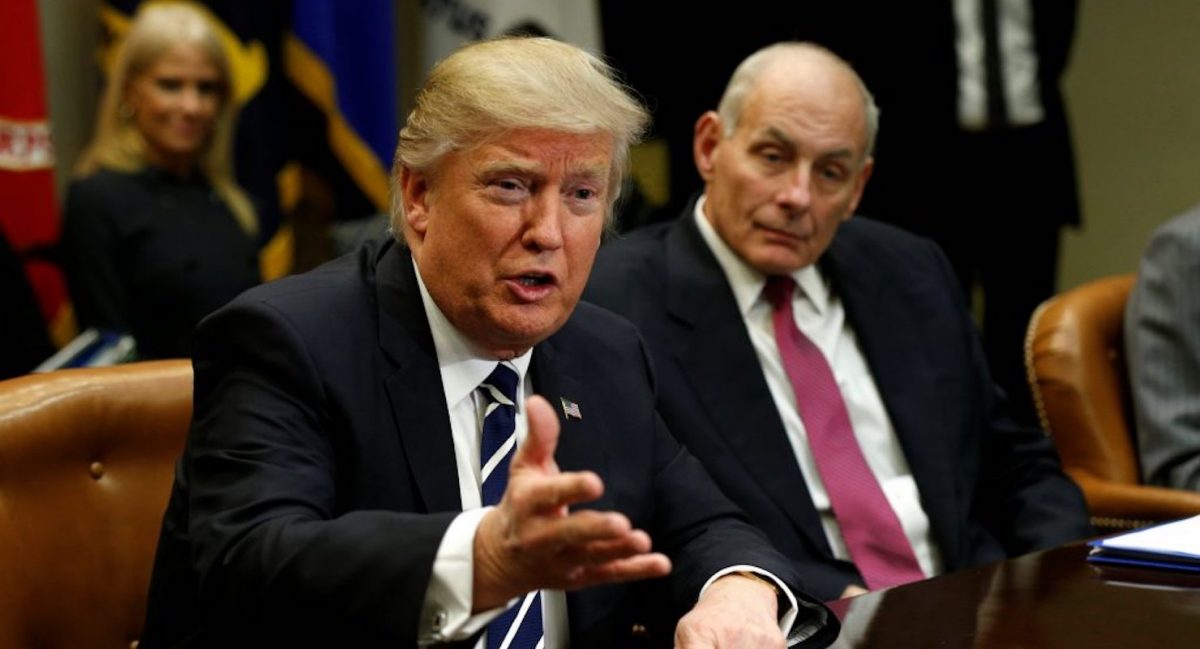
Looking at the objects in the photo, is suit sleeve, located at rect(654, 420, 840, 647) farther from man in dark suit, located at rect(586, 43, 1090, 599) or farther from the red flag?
the red flag

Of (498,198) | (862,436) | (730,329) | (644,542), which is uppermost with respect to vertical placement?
(498,198)

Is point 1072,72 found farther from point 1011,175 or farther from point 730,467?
point 730,467

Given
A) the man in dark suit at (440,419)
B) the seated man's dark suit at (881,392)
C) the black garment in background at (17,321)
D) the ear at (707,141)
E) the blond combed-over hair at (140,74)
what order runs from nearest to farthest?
the man in dark suit at (440,419) < the seated man's dark suit at (881,392) < the ear at (707,141) < the black garment in background at (17,321) < the blond combed-over hair at (140,74)

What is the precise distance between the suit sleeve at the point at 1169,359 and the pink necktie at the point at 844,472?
627mm

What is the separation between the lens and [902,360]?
305 cm

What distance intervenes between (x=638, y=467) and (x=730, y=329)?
2.52 ft

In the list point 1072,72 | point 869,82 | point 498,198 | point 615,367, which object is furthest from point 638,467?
point 1072,72

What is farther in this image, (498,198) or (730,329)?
(730,329)

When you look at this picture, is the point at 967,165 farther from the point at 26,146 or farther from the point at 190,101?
the point at 26,146

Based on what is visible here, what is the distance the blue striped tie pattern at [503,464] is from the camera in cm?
197

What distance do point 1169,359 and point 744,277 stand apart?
87 cm

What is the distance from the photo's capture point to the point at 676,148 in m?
4.91

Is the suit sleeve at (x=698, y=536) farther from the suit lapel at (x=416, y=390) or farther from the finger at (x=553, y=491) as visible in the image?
the finger at (x=553, y=491)

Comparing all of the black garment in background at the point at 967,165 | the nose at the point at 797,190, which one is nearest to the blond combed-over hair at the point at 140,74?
the black garment in background at the point at 967,165
